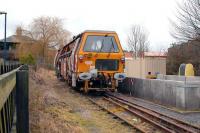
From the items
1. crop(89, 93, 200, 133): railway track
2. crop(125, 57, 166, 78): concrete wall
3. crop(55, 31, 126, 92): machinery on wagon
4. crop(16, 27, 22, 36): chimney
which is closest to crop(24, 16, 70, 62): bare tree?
crop(16, 27, 22, 36): chimney

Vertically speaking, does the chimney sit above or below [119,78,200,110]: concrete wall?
above

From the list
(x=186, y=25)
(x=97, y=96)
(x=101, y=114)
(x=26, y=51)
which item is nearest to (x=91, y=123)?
(x=101, y=114)

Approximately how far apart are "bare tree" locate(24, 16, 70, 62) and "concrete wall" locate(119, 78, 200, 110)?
184 ft

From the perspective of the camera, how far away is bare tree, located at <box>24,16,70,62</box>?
7336cm

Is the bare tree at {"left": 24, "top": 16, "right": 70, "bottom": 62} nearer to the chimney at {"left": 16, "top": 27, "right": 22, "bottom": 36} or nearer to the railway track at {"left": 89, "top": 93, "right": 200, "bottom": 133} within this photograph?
the chimney at {"left": 16, "top": 27, "right": 22, "bottom": 36}

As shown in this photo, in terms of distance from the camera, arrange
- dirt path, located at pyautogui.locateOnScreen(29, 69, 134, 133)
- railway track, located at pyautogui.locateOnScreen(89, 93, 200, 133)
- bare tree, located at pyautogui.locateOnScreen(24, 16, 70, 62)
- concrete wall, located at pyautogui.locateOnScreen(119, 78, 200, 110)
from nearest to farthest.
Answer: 1. dirt path, located at pyautogui.locateOnScreen(29, 69, 134, 133)
2. railway track, located at pyautogui.locateOnScreen(89, 93, 200, 133)
3. concrete wall, located at pyautogui.locateOnScreen(119, 78, 200, 110)
4. bare tree, located at pyautogui.locateOnScreen(24, 16, 70, 62)

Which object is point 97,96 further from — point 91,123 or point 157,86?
point 91,123

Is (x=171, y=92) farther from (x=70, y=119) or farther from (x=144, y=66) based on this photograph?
(x=144, y=66)

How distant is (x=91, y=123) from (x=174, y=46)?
27.0 m

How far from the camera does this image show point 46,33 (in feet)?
243

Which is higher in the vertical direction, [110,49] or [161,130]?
[110,49]

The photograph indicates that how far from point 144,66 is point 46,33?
47.3m

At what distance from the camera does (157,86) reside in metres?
15.3

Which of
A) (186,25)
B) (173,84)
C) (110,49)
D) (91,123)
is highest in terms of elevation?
(186,25)
